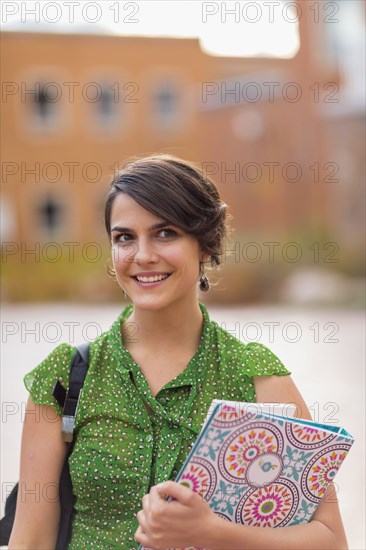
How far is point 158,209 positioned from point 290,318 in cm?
1569

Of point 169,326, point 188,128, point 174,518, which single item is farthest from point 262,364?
point 188,128

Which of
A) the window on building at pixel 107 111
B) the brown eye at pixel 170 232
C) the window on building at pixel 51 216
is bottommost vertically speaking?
the window on building at pixel 51 216

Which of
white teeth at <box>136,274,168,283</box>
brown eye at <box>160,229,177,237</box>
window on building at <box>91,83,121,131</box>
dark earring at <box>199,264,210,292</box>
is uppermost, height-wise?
window on building at <box>91,83,121,131</box>

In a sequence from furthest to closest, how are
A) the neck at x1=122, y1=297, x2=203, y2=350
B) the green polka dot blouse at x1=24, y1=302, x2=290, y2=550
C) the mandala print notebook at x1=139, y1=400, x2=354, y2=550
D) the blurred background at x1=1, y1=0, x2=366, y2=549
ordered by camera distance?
1. the blurred background at x1=1, y1=0, x2=366, y2=549
2. the neck at x1=122, y1=297, x2=203, y2=350
3. the green polka dot blouse at x1=24, y1=302, x2=290, y2=550
4. the mandala print notebook at x1=139, y1=400, x2=354, y2=550

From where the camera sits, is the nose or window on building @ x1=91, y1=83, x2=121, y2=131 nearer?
the nose

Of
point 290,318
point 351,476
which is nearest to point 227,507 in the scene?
point 351,476

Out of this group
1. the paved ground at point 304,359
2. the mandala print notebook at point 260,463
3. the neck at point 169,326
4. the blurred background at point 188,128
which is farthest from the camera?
the blurred background at point 188,128

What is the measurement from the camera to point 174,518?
67.0 inches

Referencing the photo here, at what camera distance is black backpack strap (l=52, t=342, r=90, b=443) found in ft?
6.87

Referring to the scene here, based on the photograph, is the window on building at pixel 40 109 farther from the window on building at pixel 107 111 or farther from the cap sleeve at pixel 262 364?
the cap sleeve at pixel 262 364

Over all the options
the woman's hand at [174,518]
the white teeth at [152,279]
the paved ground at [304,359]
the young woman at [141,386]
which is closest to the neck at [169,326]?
the young woman at [141,386]

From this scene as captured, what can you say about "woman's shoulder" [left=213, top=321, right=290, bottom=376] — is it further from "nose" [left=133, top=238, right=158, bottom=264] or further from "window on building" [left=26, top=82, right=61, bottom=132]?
"window on building" [left=26, top=82, right=61, bottom=132]

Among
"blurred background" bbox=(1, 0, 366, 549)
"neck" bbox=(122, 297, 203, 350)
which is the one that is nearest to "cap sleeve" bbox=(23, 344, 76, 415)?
"neck" bbox=(122, 297, 203, 350)

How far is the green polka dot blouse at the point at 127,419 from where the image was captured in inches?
→ 80.5
